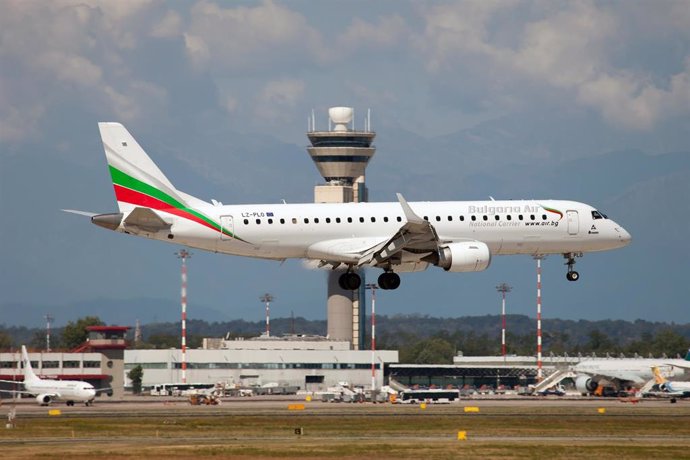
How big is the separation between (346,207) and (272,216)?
4.10 metres

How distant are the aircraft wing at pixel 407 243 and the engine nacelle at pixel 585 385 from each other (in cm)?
5323

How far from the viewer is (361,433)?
70.6 meters

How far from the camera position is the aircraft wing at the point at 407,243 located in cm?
7306

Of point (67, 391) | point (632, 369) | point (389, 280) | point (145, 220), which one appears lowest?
point (67, 391)

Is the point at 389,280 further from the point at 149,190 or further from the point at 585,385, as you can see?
the point at 585,385

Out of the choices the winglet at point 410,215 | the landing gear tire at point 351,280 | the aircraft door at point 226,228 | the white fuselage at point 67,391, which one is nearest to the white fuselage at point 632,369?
the white fuselage at point 67,391

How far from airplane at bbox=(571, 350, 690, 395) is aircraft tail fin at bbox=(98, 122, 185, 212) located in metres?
57.7

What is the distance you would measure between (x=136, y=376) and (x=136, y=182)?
339ft

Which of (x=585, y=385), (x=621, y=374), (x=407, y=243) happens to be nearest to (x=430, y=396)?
(x=585, y=385)

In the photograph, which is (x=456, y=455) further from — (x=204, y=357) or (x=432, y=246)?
(x=204, y=357)

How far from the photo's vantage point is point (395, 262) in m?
78.0

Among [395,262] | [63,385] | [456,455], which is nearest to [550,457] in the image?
[456,455]

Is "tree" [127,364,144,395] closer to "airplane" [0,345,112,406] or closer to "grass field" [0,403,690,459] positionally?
"airplane" [0,345,112,406]

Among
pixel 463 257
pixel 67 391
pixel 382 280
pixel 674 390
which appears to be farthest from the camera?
pixel 67 391
